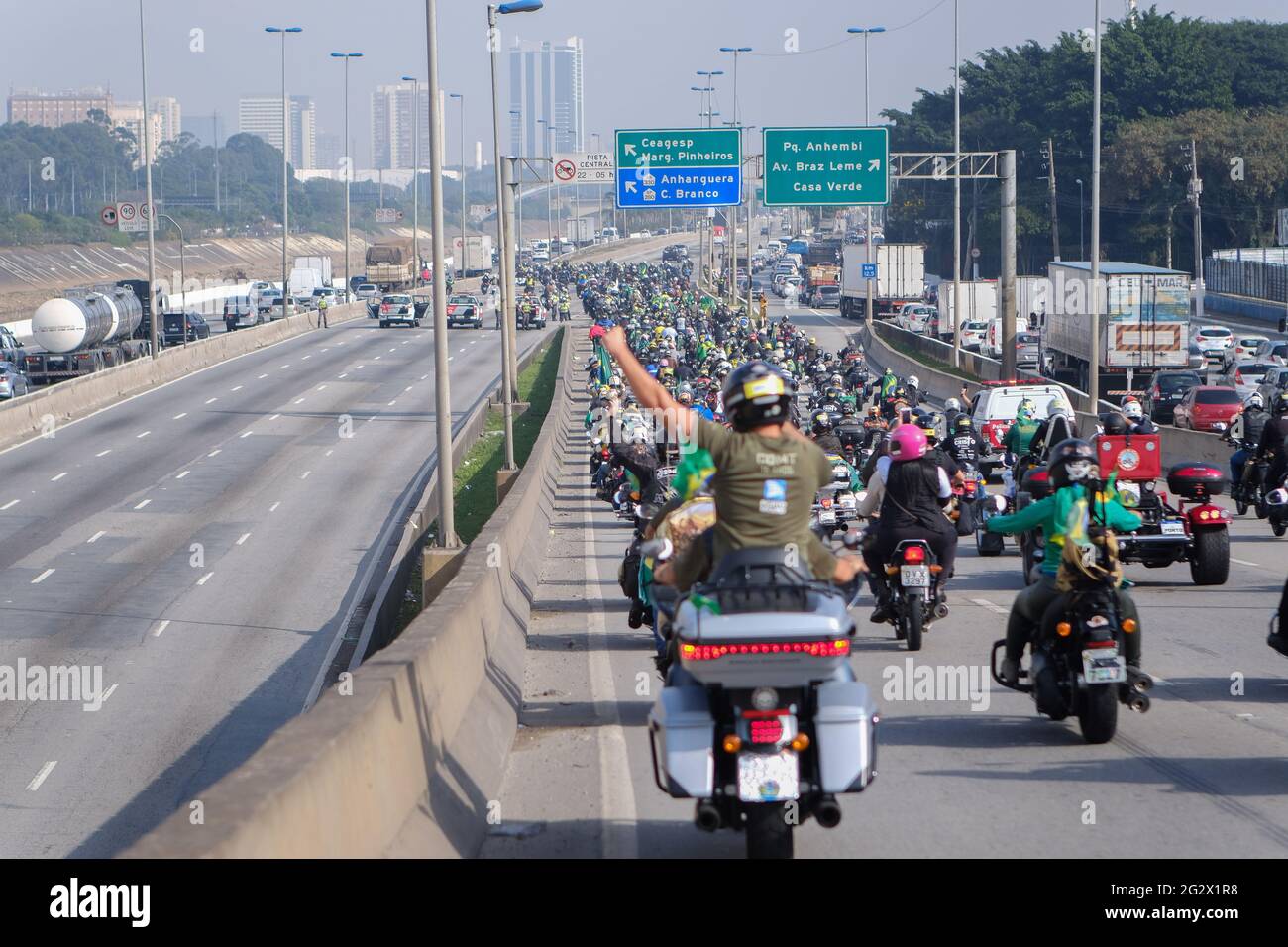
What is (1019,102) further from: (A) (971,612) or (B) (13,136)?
(B) (13,136)

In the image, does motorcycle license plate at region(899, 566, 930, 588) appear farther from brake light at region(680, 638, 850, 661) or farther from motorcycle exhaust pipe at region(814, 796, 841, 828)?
brake light at region(680, 638, 850, 661)

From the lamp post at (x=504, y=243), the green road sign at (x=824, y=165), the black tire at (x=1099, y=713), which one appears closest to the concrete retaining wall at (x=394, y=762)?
the black tire at (x=1099, y=713)

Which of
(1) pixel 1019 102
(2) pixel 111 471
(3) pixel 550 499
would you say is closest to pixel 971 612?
(3) pixel 550 499

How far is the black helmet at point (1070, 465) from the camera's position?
1026 centimetres

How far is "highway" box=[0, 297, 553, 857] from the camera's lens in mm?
17391

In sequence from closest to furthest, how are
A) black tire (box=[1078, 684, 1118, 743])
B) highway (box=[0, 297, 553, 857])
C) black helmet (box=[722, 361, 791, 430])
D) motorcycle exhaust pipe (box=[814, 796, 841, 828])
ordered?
motorcycle exhaust pipe (box=[814, 796, 841, 828])
black helmet (box=[722, 361, 791, 430])
black tire (box=[1078, 684, 1118, 743])
highway (box=[0, 297, 553, 857])

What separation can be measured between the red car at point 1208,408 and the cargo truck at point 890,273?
155 ft

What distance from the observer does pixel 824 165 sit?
47344 millimetres

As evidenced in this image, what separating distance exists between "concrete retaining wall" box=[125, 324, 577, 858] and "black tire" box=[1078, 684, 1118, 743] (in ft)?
10.3

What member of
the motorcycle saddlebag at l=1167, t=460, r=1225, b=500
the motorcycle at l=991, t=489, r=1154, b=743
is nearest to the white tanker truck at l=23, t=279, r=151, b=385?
the motorcycle saddlebag at l=1167, t=460, r=1225, b=500

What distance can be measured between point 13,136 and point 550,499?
18549cm

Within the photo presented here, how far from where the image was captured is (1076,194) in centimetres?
11206

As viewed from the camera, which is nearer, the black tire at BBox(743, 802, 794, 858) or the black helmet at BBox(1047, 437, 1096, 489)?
the black tire at BBox(743, 802, 794, 858)

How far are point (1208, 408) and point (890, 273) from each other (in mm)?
51147
